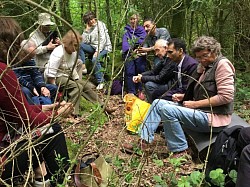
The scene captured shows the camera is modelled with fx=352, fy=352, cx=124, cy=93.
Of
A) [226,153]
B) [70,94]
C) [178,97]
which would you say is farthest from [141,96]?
[226,153]

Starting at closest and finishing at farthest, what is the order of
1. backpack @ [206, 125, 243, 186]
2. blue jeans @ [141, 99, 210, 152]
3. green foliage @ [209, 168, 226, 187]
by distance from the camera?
green foliage @ [209, 168, 226, 187] → backpack @ [206, 125, 243, 186] → blue jeans @ [141, 99, 210, 152]

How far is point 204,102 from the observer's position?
374cm

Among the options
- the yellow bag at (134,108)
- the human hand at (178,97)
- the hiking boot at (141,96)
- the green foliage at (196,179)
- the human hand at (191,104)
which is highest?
the human hand at (191,104)

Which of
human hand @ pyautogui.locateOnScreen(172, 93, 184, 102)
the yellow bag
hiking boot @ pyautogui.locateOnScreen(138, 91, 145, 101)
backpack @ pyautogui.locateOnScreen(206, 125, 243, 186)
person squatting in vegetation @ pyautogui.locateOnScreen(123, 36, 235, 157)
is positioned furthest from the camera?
hiking boot @ pyautogui.locateOnScreen(138, 91, 145, 101)

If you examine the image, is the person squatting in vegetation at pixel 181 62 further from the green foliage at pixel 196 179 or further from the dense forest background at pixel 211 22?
the dense forest background at pixel 211 22

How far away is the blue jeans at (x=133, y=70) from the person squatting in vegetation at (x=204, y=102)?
2274 millimetres

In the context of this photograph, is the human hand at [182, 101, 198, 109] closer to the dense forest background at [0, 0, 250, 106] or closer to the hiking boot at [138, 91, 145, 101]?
the hiking boot at [138, 91, 145, 101]

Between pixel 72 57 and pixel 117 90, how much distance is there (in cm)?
175

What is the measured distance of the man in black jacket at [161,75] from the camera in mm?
5023

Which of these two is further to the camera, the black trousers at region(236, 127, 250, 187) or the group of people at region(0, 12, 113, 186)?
the black trousers at region(236, 127, 250, 187)

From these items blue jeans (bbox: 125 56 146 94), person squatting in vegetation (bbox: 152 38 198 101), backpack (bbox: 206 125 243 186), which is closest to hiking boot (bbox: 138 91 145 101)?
blue jeans (bbox: 125 56 146 94)

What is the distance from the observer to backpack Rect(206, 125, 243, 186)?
283cm

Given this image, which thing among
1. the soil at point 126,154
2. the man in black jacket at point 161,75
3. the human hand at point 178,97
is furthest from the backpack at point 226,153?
the man in black jacket at point 161,75

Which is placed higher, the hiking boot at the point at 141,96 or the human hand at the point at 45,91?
the human hand at the point at 45,91
